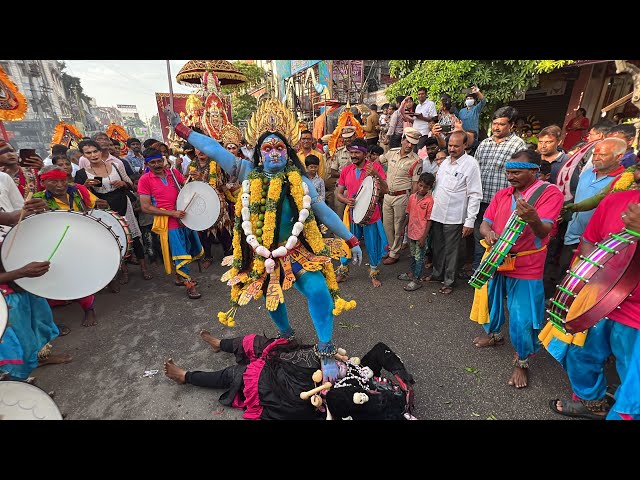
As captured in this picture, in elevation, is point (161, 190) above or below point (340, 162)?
below

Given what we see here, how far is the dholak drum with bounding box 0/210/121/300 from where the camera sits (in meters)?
2.76

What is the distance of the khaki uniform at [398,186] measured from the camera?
202 inches

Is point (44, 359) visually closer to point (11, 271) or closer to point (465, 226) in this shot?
point (11, 271)

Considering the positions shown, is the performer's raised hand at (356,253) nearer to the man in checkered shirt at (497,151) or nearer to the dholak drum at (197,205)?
the man in checkered shirt at (497,151)

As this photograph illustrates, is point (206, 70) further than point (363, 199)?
Yes

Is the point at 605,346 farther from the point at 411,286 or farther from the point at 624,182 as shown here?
the point at 411,286

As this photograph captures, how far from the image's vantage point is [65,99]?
129ft

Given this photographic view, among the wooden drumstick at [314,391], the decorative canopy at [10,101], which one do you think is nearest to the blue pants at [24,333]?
the wooden drumstick at [314,391]

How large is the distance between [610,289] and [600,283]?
10 centimetres

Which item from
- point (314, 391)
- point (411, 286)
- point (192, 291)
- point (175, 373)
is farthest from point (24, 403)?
point (411, 286)

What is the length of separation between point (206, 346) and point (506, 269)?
Answer: 3180 millimetres

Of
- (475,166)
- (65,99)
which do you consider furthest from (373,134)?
(65,99)

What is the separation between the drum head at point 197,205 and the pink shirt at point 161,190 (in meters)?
0.10

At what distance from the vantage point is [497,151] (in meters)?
4.26
